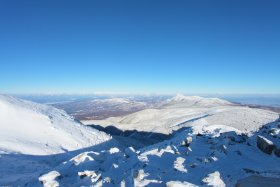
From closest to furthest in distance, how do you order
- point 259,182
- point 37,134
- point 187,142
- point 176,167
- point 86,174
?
point 259,182, point 176,167, point 86,174, point 187,142, point 37,134

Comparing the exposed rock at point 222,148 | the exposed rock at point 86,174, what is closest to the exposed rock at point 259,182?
the exposed rock at point 222,148

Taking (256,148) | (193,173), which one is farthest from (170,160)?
(256,148)

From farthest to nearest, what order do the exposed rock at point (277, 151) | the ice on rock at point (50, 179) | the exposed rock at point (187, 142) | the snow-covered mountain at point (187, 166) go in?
the exposed rock at point (187, 142), the exposed rock at point (277, 151), the ice on rock at point (50, 179), the snow-covered mountain at point (187, 166)

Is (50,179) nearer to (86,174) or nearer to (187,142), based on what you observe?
(86,174)

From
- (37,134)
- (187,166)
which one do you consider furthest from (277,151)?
(37,134)

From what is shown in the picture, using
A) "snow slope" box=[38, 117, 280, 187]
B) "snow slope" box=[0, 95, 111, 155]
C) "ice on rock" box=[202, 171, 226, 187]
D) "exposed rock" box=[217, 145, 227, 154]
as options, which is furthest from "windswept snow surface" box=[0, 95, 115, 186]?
"exposed rock" box=[217, 145, 227, 154]

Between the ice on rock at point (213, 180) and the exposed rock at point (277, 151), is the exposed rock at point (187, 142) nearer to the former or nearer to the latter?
the exposed rock at point (277, 151)

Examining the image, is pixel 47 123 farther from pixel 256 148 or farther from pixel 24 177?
pixel 256 148

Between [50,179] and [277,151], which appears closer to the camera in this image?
[50,179]
